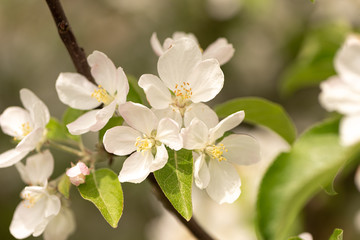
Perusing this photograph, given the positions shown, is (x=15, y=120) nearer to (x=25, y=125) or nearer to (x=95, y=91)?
(x=25, y=125)

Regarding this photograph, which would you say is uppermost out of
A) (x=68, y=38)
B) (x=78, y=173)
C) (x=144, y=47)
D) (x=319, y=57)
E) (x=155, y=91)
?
(x=68, y=38)

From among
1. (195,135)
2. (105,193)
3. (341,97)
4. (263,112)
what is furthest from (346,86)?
(105,193)

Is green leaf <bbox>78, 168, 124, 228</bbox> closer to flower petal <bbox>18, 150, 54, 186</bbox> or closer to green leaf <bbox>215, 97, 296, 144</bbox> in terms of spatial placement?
flower petal <bbox>18, 150, 54, 186</bbox>

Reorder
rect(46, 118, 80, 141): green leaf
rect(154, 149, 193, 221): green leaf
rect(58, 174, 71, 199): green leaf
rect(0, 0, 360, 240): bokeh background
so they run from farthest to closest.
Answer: rect(0, 0, 360, 240): bokeh background
rect(46, 118, 80, 141): green leaf
rect(58, 174, 71, 199): green leaf
rect(154, 149, 193, 221): green leaf

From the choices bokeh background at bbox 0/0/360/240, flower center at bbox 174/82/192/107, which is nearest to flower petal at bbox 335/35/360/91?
flower center at bbox 174/82/192/107

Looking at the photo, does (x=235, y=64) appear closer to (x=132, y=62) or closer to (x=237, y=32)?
(x=237, y=32)

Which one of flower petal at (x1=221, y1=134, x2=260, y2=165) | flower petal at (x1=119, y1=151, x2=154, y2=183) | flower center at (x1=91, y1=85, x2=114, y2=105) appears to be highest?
flower center at (x1=91, y1=85, x2=114, y2=105)

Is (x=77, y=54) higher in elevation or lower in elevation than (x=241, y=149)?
higher
